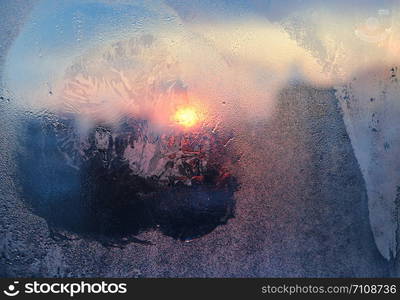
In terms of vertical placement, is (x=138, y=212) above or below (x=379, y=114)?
below

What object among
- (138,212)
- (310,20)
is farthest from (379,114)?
(138,212)

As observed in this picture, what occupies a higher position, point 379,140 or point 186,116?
point 186,116

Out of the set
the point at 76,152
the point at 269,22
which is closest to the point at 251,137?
the point at 269,22

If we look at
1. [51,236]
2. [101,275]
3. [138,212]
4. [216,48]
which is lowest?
[101,275]

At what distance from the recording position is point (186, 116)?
9.72 ft

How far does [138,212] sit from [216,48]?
1.53 m

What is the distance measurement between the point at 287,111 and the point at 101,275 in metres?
2.08

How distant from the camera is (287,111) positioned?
2.98 meters

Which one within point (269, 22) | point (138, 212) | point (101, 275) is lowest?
point (101, 275)

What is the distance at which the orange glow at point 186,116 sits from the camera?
2.96 meters

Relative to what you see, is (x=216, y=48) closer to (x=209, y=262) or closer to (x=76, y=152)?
(x=76, y=152)

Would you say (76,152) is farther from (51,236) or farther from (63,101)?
(51,236)

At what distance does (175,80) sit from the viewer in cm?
297

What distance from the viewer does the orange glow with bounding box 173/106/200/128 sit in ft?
9.71
